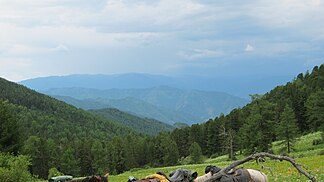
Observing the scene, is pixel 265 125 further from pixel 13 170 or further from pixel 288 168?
pixel 13 170

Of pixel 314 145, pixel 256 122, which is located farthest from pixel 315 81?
pixel 314 145

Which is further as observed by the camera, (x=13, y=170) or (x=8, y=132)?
(x=8, y=132)

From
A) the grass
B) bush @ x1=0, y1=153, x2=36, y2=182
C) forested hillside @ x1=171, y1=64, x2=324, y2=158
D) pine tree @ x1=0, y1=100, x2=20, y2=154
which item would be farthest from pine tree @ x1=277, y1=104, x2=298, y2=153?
bush @ x1=0, y1=153, x2=36, y2=182

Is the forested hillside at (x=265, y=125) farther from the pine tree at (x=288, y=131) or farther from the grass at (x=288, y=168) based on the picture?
the grass at (x=288, y=168)

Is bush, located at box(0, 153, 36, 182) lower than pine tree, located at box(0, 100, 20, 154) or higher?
lower

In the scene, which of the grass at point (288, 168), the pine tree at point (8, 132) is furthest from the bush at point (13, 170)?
the pine tree at point (8, 132)

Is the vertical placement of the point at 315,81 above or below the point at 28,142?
above

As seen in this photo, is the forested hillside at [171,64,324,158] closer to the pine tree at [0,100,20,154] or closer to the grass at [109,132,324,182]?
the grass at [109,132,324,182]

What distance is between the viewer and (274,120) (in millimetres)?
70562

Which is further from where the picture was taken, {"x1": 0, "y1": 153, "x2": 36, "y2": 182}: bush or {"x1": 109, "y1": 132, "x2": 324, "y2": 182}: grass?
{"x1": 0, "y1": 153, "x2": 36, "y2": 182}: bush

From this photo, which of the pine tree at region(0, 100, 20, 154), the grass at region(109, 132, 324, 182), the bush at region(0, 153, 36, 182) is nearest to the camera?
the grass at region(109, 132, 324, 182)

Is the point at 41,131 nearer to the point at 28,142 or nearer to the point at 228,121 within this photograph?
the point at 28,142

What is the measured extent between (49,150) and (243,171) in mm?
96712

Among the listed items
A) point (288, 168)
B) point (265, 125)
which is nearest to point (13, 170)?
point (288, 168)
